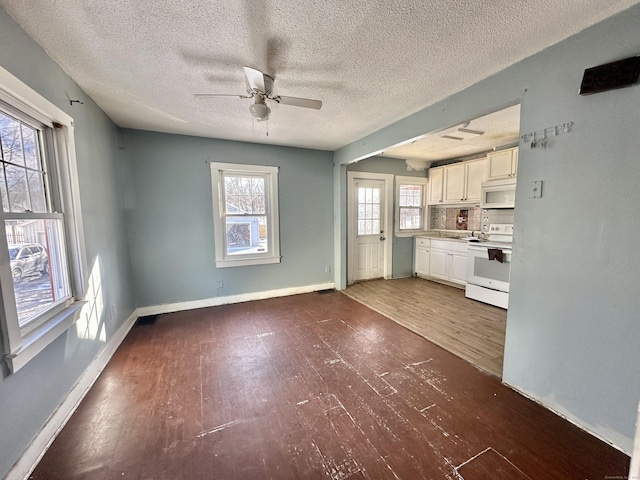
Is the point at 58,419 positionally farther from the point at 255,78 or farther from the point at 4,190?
the point at 255,78

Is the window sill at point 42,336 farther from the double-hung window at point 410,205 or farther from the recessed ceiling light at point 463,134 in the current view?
the double-hung window at point 410,205

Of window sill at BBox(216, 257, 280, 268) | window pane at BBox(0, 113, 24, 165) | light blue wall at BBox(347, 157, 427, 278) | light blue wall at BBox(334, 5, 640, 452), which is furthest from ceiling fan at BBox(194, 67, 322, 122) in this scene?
light blue wall at BBox(347, 157, 427, 278)

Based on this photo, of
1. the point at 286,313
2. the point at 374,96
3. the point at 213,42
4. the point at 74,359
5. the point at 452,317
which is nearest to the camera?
the point at 213,42

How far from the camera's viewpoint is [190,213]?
3.66 metres

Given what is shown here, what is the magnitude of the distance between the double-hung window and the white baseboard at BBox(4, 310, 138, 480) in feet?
15.9

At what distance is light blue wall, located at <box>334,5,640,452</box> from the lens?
142 centimetres

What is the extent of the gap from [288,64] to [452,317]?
336 cm

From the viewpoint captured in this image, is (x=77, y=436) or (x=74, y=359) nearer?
(x=77, y=436)

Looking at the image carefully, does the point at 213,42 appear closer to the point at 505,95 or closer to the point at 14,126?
the point at 14,126

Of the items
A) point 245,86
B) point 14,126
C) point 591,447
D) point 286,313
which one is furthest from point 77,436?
point 591,447

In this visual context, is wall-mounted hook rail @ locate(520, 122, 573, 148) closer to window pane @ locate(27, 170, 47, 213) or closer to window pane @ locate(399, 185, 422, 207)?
window pane @ locate(27, 170, 47, 213)

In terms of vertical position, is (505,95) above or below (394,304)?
above

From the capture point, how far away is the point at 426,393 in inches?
76.9

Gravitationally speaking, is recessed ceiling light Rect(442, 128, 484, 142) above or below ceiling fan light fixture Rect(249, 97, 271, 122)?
above
